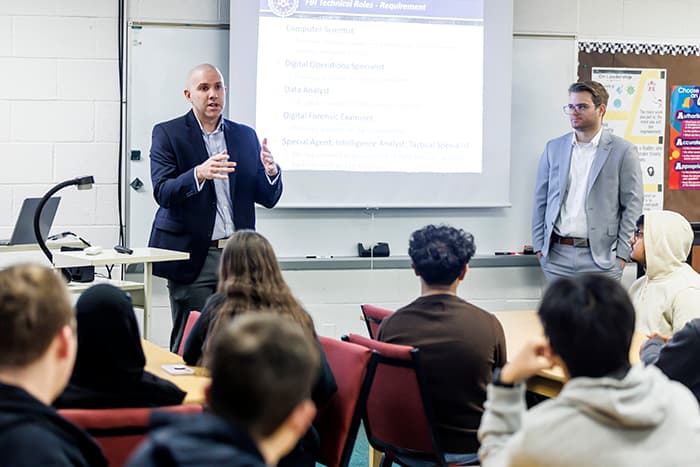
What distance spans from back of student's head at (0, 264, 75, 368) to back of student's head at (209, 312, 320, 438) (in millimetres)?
460

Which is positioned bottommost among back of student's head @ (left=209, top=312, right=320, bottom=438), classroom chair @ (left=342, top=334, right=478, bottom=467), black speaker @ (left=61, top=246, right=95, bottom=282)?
classroom chair @ (left=342, top=334, right=478, bottom=467)

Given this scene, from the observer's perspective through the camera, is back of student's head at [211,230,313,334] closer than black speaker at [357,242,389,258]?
Yes

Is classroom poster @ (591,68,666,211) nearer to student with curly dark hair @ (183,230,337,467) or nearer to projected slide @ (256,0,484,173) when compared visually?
projected slide @ (256,0,484,173)

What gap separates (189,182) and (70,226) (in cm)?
128

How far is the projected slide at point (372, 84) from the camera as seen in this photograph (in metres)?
4.84

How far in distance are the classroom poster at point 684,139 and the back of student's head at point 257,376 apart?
15.8 feet

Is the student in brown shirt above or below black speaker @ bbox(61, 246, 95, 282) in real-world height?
below

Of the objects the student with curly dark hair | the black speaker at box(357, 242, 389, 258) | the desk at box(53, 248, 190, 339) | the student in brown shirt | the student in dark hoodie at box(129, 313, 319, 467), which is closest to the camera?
the student in dark hoodie at box(129, 313, 319, 467)

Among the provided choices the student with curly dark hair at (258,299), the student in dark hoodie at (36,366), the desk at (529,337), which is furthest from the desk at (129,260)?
the student in dark hoodie at (36,366)

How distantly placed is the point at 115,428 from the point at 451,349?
1.10 m

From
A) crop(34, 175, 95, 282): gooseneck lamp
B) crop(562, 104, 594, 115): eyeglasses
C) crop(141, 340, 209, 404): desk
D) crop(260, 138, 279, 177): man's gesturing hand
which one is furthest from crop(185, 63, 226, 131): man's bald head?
crop(562, 104, 594, 115): eyeglasses

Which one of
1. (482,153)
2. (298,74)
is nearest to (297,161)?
(298,74)

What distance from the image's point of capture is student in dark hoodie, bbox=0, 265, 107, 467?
1.36m

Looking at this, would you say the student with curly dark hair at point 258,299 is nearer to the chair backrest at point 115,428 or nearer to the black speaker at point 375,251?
the chair backrest at point 115,428
